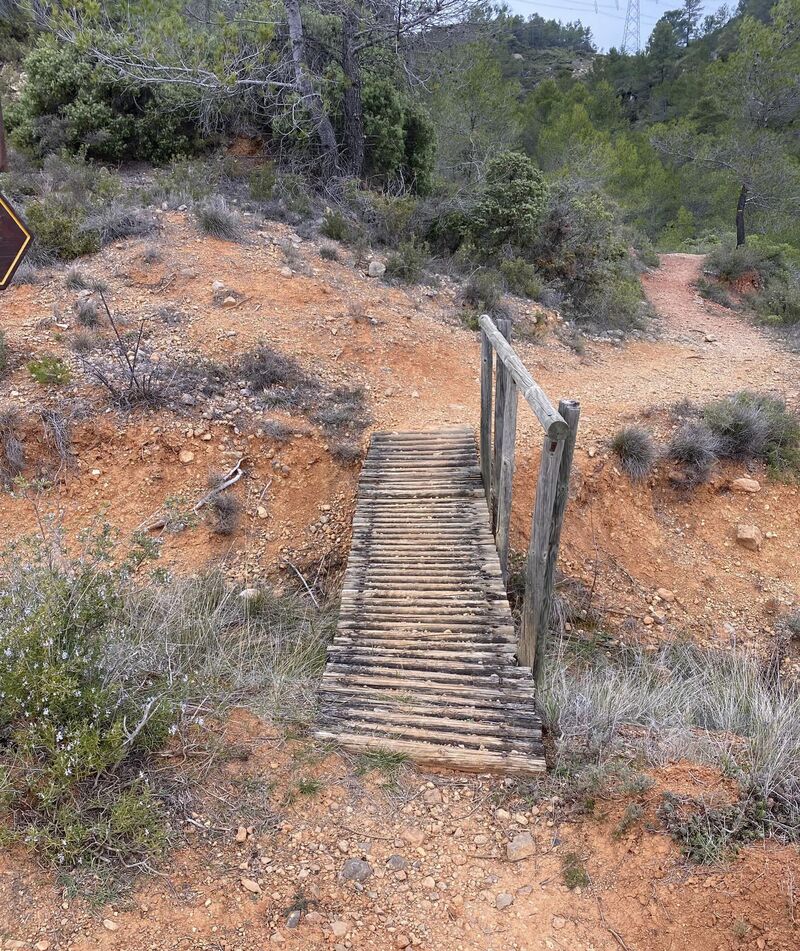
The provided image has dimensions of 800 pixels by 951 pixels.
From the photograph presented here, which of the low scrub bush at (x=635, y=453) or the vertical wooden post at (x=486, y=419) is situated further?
the low scrub bush at (x=635, y=453)

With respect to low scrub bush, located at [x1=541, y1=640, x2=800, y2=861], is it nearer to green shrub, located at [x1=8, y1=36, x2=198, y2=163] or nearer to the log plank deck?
the log plank deck

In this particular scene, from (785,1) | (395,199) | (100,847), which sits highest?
(785,1)

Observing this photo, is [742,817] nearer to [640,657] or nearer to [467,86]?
Answer: [640,657]

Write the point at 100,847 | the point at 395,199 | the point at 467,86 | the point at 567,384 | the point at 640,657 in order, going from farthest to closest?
the point at 467,86, the point at 395,199, the point at 567,384, the point at 640,657, the point at 100,847

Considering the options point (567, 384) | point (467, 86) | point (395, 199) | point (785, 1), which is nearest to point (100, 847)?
point (567, 384)

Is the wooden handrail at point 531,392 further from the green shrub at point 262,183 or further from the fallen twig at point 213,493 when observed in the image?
the green shrub at point 262,183

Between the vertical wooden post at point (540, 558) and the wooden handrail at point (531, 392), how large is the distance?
0.21 feet

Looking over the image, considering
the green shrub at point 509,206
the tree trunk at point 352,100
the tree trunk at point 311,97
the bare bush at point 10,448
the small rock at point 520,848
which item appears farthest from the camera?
the green shrub at point 509,206

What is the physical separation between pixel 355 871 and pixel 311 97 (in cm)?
975

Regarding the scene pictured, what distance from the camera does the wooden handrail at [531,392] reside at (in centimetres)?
249

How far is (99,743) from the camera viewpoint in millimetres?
2186

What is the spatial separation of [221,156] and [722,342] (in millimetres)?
8843

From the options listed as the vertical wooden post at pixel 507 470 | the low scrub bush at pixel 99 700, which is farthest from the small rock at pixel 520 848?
the vertical wooden post at pixel 507 470

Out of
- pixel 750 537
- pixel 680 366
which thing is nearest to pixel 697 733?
pixel 750 537
